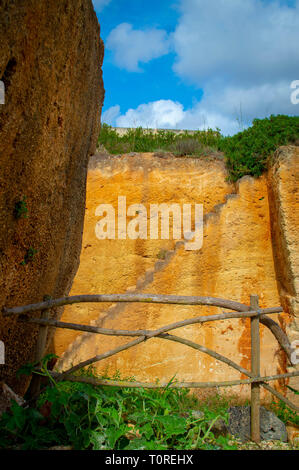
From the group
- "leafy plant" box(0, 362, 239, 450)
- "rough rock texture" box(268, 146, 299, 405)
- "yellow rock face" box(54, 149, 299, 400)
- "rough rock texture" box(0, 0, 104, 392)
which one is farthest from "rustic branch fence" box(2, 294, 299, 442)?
"rough rock texture" box(268, 146, 299, 405)

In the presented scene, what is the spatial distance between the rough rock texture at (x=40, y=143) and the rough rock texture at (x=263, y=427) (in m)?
1.85

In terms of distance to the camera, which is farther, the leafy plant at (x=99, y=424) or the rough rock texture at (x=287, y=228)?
the rough rock texture at (x=287, y=228)

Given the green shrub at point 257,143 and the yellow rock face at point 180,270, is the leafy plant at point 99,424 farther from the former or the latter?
the green shrub at point 257,143

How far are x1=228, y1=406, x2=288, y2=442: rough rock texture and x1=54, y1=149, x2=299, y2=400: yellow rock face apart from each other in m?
1.15

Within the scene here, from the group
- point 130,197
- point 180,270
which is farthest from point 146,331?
point 130,197

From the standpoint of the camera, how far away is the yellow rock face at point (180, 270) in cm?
489

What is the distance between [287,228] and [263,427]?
2841 millimetres

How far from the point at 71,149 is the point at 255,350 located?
2343 mm

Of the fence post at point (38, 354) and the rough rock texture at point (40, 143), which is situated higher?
the rough rock texture at point (40, 143)

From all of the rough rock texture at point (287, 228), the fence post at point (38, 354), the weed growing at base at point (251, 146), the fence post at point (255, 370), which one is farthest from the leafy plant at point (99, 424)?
the weed growing at base at point (251, 146)

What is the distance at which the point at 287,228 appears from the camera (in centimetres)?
503

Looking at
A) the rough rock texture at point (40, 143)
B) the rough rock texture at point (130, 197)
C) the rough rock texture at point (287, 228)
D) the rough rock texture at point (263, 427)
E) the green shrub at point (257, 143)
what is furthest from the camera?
the rough rock texture at point (130, 197)
